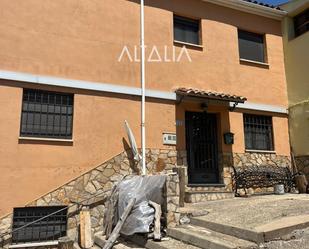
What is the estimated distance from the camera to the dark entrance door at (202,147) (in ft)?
39.1

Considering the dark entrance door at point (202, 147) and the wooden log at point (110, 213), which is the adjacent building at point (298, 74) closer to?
the dark entrance door at point (202, 147)

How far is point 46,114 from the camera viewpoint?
970cm

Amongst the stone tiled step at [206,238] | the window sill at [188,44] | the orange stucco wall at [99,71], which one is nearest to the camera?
the stone tiled step at [206,238]

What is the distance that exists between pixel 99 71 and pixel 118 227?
476 centimetres

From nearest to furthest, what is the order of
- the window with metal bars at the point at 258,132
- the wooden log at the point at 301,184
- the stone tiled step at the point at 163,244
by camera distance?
the stone tiled step at the point at 163,244 < the wooden log at the point at 301,184 < the window with metal bars at the point at 258,132

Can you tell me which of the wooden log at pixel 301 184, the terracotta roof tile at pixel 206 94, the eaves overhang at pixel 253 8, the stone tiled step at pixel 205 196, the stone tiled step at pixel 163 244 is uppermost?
the eaves overhang at pixel 253 8

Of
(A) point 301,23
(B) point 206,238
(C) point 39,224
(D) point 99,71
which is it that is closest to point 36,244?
(C) point 39,224

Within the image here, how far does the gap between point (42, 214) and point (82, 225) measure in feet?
3.58

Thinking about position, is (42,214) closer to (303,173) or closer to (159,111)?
(159,111)

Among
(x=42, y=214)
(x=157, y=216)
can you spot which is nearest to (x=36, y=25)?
(x=42, y=214)

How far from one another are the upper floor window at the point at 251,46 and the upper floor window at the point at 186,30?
1.91 m

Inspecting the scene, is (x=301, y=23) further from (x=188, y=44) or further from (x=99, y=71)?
(x=99, y=71)

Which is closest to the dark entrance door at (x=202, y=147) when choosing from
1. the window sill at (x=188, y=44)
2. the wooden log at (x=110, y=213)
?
the window sill at (x=188, y=44)

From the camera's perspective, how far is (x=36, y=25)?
988 centimetres
